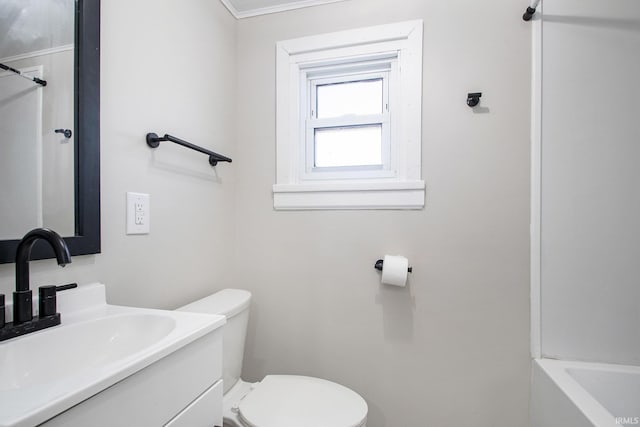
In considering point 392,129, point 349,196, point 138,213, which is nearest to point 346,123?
point 392,129

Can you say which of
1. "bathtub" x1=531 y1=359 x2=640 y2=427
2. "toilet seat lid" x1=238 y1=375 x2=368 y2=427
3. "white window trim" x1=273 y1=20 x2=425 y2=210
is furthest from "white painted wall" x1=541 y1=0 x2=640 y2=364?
"toilet seat lid" x1=238 y1=375 x2=368 y2=427

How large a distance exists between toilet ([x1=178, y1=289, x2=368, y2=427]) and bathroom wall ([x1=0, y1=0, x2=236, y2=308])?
8.0 inches

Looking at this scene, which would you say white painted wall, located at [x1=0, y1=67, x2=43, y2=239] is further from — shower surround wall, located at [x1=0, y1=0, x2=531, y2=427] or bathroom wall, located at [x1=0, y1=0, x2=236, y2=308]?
shower surround wall, located at [x1=0, y1=0, x2=531, y2=427]

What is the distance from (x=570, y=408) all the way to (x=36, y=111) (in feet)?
6.06

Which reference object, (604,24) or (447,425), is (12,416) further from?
(604,24)

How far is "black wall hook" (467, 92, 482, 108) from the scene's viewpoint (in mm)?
1302

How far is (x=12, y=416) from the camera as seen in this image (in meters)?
0.38

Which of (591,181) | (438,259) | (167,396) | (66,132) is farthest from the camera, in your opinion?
(438,259)

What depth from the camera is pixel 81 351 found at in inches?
28.6

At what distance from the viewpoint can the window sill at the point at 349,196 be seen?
1.40m

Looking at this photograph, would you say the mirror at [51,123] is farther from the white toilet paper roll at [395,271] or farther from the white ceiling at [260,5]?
the white toilet paper roll at [395,271]

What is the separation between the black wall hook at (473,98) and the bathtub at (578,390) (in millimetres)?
1132

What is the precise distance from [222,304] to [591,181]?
1.61 meters

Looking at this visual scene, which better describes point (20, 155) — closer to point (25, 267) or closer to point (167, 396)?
point (25, 267)
